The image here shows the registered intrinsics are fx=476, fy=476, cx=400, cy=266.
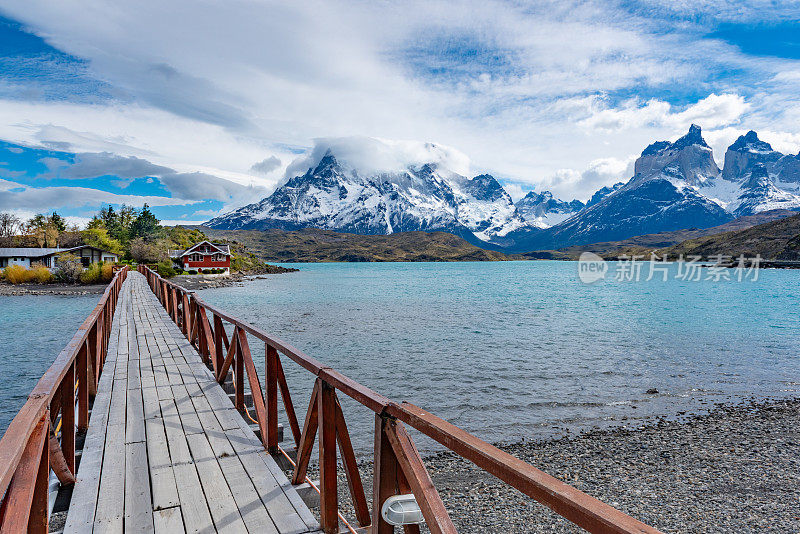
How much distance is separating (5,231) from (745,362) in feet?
445

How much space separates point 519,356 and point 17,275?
7433 centimetres

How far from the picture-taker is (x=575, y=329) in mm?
34125

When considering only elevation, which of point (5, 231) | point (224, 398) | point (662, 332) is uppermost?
point (5, 231)

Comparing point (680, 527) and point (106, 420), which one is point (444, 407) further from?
point (106, 420)

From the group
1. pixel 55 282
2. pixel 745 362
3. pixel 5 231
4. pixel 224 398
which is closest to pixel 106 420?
pixel 224 398

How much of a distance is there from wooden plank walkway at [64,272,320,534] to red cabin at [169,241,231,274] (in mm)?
93346

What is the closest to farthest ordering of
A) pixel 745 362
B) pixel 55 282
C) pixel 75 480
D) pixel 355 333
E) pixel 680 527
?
pixel 75 480
pixel 680 527
pixel 745 362
pixel 355 333
pixel 55 282

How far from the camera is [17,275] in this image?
221ft

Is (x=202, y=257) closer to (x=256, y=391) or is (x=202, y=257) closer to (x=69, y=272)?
(x=69, y=272)

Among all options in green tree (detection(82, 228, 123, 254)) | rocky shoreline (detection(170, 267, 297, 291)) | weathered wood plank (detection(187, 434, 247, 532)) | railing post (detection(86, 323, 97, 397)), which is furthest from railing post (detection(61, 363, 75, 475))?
green tree (detection(82, 228, 123, 254))

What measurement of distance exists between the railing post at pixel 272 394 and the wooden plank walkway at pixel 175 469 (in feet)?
0.59

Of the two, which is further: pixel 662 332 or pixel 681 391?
pixel 662 332

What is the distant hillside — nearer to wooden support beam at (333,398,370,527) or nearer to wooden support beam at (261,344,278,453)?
wooden support beam at (261,344,278,453)

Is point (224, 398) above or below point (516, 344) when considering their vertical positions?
above
